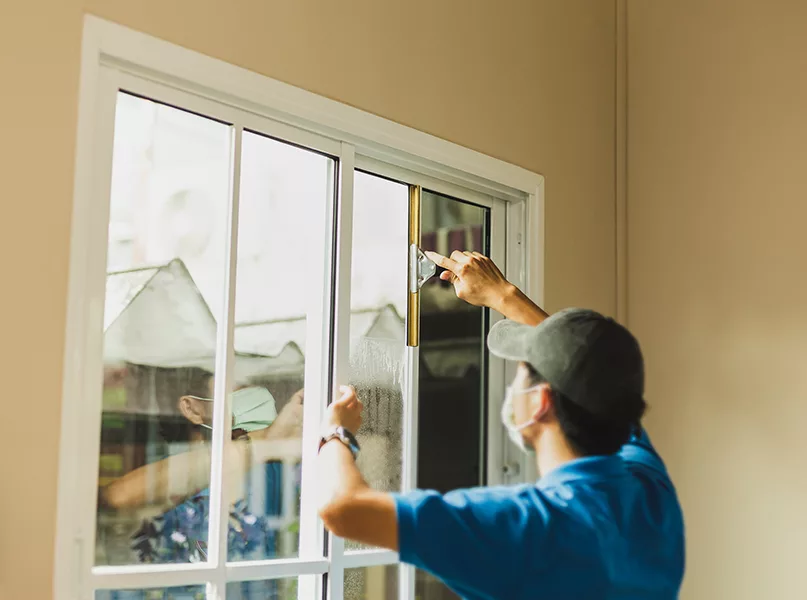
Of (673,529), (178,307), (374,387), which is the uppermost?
(178,307)

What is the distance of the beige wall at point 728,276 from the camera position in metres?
2.65

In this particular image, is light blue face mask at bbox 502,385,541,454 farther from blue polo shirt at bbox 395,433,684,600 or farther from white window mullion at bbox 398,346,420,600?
white window mullion at bbox 398,346,420,600

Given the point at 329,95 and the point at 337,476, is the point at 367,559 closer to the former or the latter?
the point at 337,476

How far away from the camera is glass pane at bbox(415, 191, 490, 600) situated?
2.64 meters

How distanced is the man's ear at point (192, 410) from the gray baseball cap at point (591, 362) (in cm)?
69

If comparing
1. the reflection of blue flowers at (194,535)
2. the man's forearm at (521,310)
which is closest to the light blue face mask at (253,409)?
the reflection of blue flowers at (194,535)

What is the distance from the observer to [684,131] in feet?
9.58

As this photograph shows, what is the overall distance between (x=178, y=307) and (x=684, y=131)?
5.57 feet

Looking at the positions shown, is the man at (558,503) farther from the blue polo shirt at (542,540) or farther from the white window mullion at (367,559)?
the white window mullion at (367,559)

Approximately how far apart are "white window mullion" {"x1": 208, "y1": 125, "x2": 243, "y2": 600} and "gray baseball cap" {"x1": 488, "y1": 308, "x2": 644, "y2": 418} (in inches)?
25.9

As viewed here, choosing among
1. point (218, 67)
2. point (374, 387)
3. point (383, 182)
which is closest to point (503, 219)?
point (383, 182)

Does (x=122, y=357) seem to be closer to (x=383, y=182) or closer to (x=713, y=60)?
(x=383, y=182)

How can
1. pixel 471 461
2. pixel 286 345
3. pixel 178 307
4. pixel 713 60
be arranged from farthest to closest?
pixel 713 60
pixel 471 461
pixel 286 345
pixel 178 307

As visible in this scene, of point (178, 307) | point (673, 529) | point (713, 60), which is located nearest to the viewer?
point (673, 529)
